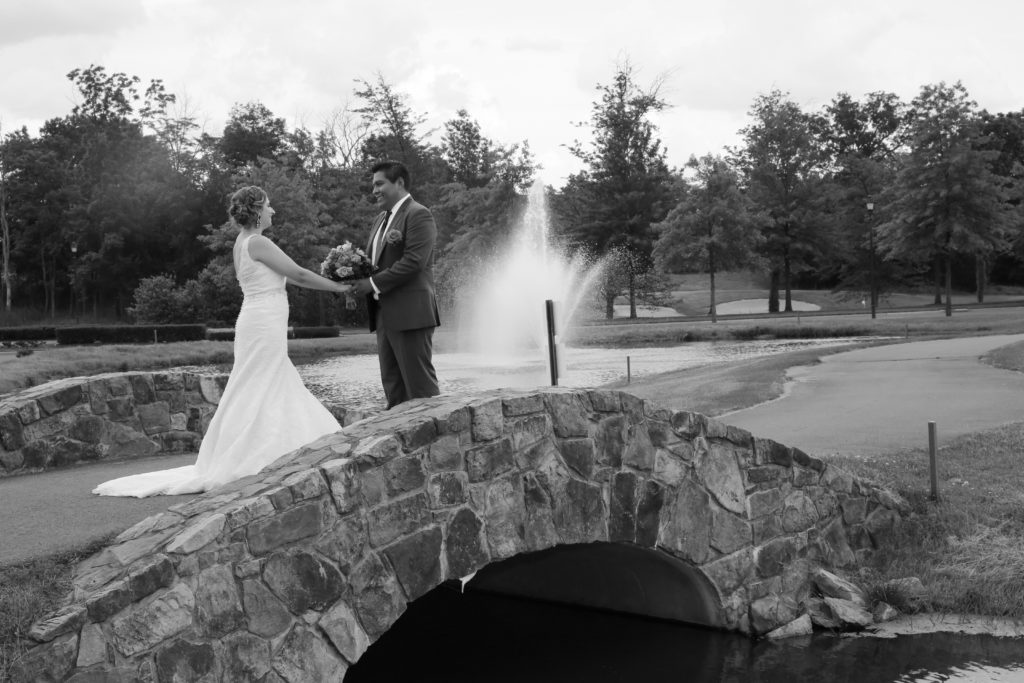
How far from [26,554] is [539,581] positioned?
4.74 meters

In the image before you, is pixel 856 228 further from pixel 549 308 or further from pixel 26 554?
pixel 26 554

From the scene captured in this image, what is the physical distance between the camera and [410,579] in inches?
219

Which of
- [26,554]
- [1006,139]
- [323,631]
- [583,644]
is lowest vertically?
[583,644]

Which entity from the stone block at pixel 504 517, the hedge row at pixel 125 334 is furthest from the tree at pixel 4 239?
the stone block at pixel 504 517

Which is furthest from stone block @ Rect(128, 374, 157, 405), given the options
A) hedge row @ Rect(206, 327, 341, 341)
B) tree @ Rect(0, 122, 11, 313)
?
tree @ Rect(0, 122, 11, 313)

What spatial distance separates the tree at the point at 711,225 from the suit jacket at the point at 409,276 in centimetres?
3763

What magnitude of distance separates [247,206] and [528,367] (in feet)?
56.8

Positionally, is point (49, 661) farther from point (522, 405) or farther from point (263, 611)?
point (522, 405)

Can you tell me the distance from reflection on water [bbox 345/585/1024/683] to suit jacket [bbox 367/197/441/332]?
105 inches

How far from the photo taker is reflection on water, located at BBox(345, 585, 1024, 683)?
7059 millimetres

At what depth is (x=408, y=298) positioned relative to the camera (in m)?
6.66

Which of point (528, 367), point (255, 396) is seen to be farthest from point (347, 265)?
point (528, 367)

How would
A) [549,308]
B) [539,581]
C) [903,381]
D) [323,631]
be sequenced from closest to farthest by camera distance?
[323,631] < [539,581] < [549,308] < [903,381]

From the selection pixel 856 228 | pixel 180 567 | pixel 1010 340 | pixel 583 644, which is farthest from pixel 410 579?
pixel 856 228
